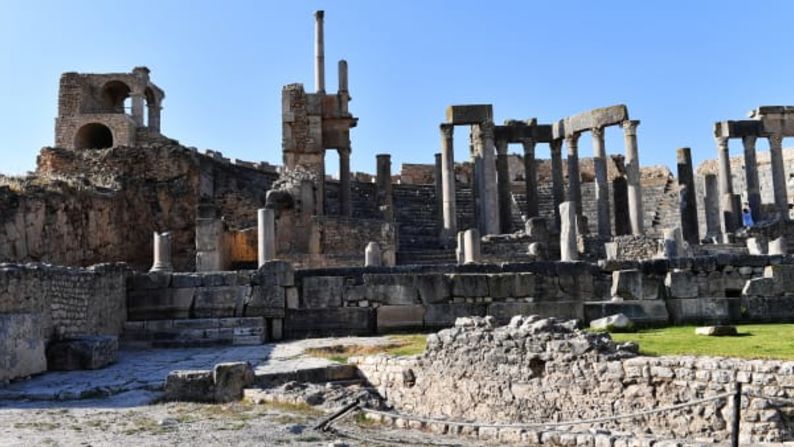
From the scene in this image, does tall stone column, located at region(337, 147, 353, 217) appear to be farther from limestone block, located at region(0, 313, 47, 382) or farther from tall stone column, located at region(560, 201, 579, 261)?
limestone block, located at region(0, 313, 47, 382)

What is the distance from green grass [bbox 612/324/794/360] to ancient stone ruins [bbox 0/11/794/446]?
88 centimetres

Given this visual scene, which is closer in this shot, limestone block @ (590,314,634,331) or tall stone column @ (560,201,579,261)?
limestone block @ (590,314,634,331)

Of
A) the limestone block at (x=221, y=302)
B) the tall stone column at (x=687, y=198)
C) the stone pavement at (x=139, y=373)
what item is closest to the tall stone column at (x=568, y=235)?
the stone pavement at (x=139, y=373)

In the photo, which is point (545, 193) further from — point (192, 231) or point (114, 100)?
point (114, 100)

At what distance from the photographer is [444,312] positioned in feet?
51.4

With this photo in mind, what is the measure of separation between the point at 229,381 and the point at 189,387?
0.50 meters

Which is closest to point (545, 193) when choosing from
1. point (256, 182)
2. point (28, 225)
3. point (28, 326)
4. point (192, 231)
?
point (256, 182)

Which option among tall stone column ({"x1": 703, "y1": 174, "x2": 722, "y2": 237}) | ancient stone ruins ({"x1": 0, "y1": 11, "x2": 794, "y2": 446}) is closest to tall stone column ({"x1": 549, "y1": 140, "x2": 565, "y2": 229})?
ancient stone ruins ({"x1": 0, "y1": 11, "x2": 794, "y2": 446})

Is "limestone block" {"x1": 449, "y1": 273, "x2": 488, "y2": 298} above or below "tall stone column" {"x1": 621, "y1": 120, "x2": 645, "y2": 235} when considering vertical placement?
below

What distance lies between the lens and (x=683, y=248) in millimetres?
23828

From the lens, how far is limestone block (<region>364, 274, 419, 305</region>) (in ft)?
51.7

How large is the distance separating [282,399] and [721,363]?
16.5ft

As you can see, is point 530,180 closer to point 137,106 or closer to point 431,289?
point 137,106

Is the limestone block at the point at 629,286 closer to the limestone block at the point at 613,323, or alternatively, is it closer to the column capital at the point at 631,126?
the limestone block at the point at 613,323
